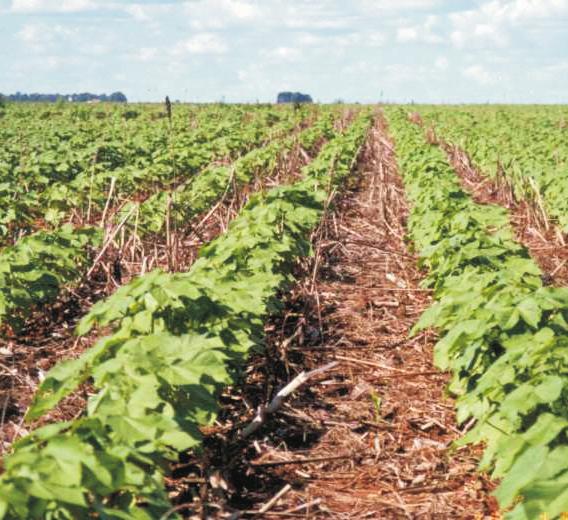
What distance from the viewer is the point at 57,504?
2.31m

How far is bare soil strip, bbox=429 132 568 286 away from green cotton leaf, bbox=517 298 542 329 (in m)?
2.39

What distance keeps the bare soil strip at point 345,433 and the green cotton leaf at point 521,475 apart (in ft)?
4.00

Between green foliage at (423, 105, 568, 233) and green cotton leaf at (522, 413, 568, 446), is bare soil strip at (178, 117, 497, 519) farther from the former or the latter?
green foliage at (423, 105, 568, 233)

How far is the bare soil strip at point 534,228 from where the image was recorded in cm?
812

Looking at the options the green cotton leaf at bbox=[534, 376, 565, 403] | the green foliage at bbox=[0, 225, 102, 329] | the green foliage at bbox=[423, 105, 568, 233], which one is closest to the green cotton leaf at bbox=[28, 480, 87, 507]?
the green cotton leaf at bbox=[534, 376, 565, 403]

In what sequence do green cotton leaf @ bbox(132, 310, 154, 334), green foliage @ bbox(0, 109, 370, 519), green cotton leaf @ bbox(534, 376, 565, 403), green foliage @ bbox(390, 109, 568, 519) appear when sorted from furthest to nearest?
green cotton leaf @ bbox(132, 310, 154, 334) < green cotton leaf @ bbox(534, 376, 565, 403) < green foliage @ bbox(390, 109, 568, 519) < green foliage @ bbox(0, 109, 370, 519)

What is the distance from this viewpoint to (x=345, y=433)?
14.9ft

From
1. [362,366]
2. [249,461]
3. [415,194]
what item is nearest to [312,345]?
[362,366]

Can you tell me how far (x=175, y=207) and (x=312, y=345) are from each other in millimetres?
2312

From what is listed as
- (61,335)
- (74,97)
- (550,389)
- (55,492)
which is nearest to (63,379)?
(55,492)

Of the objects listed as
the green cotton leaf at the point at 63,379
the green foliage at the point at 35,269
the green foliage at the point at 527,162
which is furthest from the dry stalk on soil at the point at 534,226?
the green foliage at the point at 35,269

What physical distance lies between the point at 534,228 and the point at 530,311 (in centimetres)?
679

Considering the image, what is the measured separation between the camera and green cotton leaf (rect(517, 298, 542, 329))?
3438mm

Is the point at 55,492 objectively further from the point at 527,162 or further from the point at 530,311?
the point at 527,162
